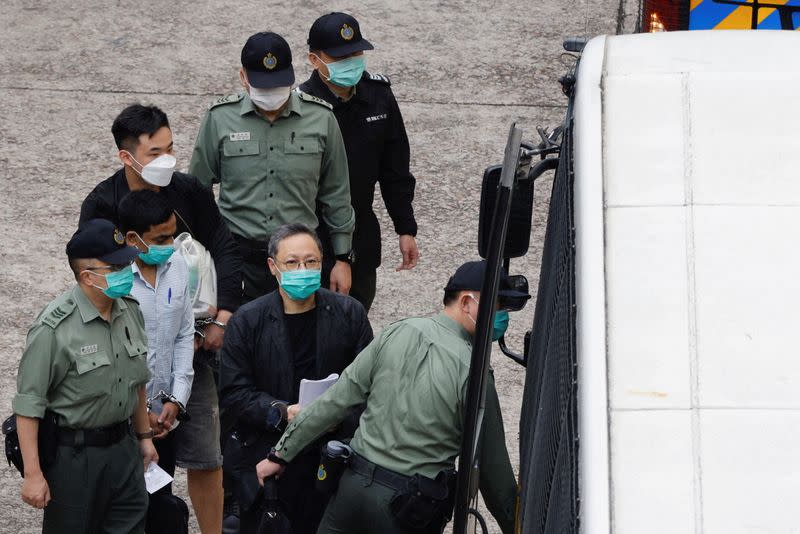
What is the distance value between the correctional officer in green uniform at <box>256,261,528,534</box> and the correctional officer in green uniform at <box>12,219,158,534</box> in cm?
78

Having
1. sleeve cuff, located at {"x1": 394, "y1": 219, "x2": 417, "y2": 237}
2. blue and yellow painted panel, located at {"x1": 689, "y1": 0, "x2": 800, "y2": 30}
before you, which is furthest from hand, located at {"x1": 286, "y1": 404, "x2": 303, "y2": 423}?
blue and yellow painted panel, located at {"x1": 689, "y1": 0, "x2": 800, "y2": 30}

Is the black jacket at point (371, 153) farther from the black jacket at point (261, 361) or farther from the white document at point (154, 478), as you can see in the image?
the white document at point (154, 478)

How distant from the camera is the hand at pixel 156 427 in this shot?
575cm

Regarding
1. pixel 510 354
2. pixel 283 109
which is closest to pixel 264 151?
pixel 283 109

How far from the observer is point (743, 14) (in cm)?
636

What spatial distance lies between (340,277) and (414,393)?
6.63 feet

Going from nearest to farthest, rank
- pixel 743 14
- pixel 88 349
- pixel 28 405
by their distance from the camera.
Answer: pixel 28 405 → pixel 88 349 → pixel 743 14

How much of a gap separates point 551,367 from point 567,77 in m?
0.96

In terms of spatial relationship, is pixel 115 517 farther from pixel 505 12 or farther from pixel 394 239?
pixel 505 12

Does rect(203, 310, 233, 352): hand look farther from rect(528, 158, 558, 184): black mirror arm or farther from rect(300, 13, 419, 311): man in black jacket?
rect(528, 158, 558, 184): black mirror arm

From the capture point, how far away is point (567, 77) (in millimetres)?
4359

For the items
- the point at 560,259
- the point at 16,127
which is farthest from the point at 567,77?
the point at 16,127

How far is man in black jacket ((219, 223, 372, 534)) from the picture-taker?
5.44 metres

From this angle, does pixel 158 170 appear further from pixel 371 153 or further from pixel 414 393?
pixel 414 393
